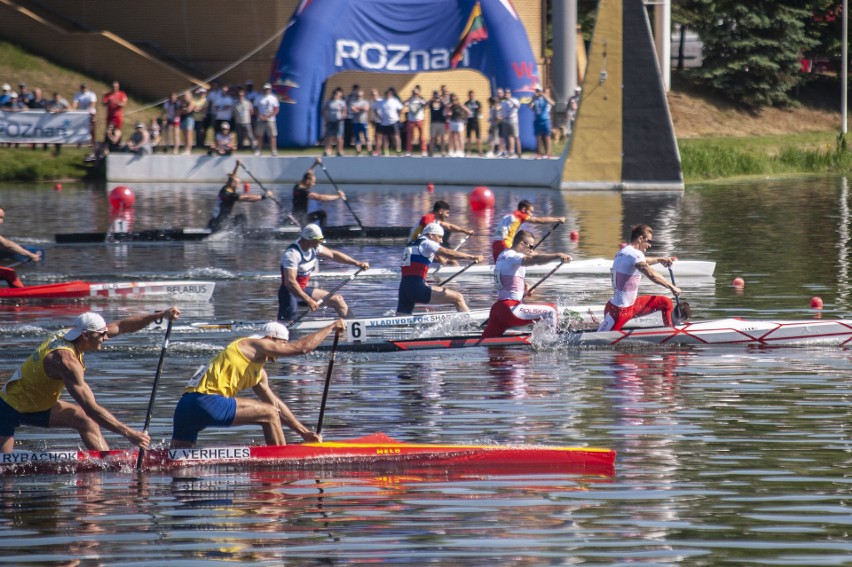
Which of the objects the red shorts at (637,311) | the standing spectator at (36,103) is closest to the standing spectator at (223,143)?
the standing spectator at (36,103)

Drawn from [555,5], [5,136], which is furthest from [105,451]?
[555,5]

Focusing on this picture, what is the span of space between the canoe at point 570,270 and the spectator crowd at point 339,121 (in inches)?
603

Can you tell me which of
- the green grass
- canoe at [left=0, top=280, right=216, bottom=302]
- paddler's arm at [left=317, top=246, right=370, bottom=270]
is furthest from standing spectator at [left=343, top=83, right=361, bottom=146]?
paddler's arm at [left=317, top=246, right=370, bottom=270]

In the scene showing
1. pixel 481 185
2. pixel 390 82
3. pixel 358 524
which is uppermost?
pixel 390 82

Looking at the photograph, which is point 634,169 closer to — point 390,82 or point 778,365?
point 390,82

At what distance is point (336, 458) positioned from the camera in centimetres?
1172

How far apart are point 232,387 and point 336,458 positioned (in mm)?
1002

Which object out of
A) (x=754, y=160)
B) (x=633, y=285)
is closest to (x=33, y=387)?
(x=633, y=285)

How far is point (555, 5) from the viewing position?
147 ft

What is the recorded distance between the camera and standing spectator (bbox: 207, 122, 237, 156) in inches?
1553

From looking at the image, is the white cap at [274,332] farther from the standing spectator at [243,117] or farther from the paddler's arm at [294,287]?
the standing spectator at [243,117]

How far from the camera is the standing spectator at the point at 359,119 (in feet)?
132

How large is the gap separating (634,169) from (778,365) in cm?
2042

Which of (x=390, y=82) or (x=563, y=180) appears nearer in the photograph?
(x=563, y=180)
